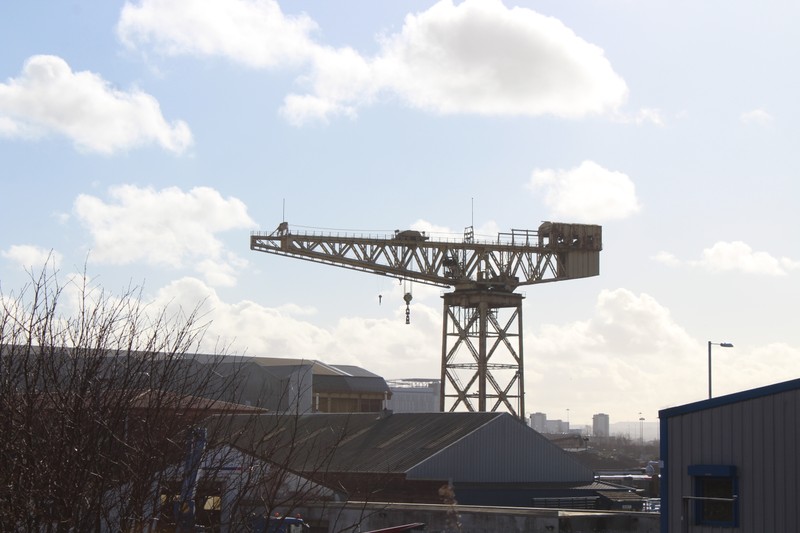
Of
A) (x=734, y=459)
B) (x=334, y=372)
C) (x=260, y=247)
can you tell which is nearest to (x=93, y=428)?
(x=734, y=459)

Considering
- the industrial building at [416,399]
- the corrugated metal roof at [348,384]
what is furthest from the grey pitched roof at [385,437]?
the industrial building at [416,399]

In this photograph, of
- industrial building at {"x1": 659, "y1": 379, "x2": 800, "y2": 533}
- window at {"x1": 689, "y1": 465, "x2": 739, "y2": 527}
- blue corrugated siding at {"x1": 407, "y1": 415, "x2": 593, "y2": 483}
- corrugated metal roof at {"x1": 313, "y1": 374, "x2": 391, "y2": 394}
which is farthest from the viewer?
corrugated metal roof at {"x1": 313, "y1": 374, "x2": 391, "y2": 394}

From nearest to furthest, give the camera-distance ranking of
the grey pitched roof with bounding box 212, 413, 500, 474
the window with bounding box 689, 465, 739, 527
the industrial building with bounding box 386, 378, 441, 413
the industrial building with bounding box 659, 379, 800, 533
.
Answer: the industrial building with bounding box 659, 379, 800, 533 → the window with bounding box 689, 465, 739, 527 → the grey pitched roof with bounding box 212, 413, 500, 474 → the industrial building with bounding box 386, 378, 441, 413

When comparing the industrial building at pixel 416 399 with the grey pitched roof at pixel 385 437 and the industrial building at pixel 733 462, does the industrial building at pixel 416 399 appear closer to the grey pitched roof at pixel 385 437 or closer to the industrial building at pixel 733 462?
the grey pitched roof at pixel 385 437

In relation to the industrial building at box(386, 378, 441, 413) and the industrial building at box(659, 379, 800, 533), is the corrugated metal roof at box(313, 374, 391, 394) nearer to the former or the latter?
the industrial building at box(386, 378, 441, 413)

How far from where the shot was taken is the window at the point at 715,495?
19.2m

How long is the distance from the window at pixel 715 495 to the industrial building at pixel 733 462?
17mm

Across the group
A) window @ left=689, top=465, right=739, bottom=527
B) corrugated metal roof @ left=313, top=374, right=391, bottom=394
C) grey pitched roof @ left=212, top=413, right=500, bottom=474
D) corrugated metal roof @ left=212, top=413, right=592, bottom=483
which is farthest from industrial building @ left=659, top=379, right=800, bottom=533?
corrugated metal roof @ left=313, top=374, right=391, bottom=394

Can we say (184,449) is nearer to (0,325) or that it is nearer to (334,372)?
(0,325)

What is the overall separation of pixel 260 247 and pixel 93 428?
5477 centimetres

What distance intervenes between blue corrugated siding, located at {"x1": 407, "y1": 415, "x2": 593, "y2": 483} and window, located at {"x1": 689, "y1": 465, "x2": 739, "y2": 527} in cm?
2688

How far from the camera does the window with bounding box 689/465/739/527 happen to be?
63.1ft

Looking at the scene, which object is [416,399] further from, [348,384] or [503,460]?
[503,460]

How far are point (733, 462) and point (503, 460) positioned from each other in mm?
30619
